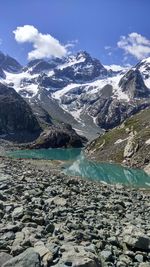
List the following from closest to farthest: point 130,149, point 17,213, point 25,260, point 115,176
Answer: point 25,260, point 17,213, point 115,176, point 130,149

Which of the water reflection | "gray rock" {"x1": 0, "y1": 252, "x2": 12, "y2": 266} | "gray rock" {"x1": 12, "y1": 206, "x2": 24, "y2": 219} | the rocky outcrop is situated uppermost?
the rocky outcrop

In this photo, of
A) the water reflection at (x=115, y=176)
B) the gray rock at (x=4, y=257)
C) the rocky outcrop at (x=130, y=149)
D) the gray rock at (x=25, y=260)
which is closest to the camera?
the gray rock at (x=25, y=260)

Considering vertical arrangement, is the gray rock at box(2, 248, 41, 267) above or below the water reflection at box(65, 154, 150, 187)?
above

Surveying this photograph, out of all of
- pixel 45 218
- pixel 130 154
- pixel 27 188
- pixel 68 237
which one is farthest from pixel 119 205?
pixel 130 154

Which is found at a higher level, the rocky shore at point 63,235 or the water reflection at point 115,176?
the rocky shore at point 63,235

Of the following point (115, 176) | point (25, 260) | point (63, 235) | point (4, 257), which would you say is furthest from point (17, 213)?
point (115, 176)

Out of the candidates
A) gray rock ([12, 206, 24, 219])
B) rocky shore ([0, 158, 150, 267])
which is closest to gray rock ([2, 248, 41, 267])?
rocky shore ([0, 158, 150, 267])

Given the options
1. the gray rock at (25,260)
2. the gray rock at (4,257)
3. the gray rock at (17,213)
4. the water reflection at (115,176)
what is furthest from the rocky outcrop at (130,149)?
the gray rock at (25,260)

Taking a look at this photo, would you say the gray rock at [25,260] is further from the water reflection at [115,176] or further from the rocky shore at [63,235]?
the water reflection at [115,176]

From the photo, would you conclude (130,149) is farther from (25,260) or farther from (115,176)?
(25,260)

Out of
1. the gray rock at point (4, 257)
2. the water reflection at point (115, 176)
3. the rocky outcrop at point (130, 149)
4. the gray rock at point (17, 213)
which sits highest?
the rocky outcrop at point (130, 149)

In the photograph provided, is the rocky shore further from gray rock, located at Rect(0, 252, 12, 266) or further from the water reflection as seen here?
the water reflection
